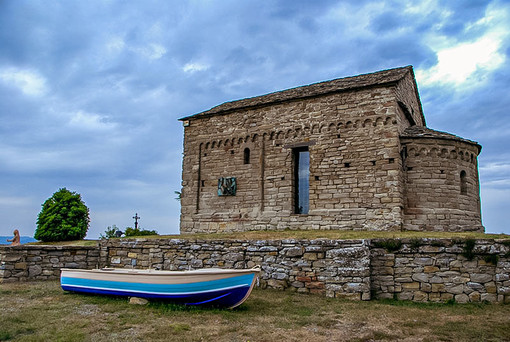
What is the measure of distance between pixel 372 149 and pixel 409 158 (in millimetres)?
1418

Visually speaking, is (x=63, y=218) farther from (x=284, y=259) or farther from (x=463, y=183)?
(x=463, y=183)

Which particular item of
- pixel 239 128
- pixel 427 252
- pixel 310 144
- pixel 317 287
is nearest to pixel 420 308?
pixel 427 252

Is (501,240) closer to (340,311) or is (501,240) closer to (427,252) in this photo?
(427,252)

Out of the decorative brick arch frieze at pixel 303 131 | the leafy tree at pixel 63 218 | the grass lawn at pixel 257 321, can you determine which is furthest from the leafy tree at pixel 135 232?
the grass lawn at pixel 257 321

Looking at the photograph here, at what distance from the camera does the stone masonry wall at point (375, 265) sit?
830 cm

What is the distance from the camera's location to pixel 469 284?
834 cm

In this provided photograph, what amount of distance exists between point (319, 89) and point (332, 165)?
11.9 feet

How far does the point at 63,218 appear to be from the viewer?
1828 centimetres

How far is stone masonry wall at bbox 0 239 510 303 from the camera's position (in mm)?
8305

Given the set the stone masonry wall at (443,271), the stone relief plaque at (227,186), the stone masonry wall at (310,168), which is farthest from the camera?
the stone relief plaque at (227,186)

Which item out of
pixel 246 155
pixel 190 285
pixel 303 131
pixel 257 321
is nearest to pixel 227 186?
pixel 246 155

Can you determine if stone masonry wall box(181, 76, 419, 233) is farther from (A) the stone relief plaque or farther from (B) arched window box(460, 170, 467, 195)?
(B) arched window box(460, 170, 467, 195)

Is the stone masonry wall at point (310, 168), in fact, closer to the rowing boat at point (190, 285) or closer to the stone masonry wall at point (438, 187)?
the stone masonry wall at point (438, 187)

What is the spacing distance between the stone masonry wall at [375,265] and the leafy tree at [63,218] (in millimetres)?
6996
